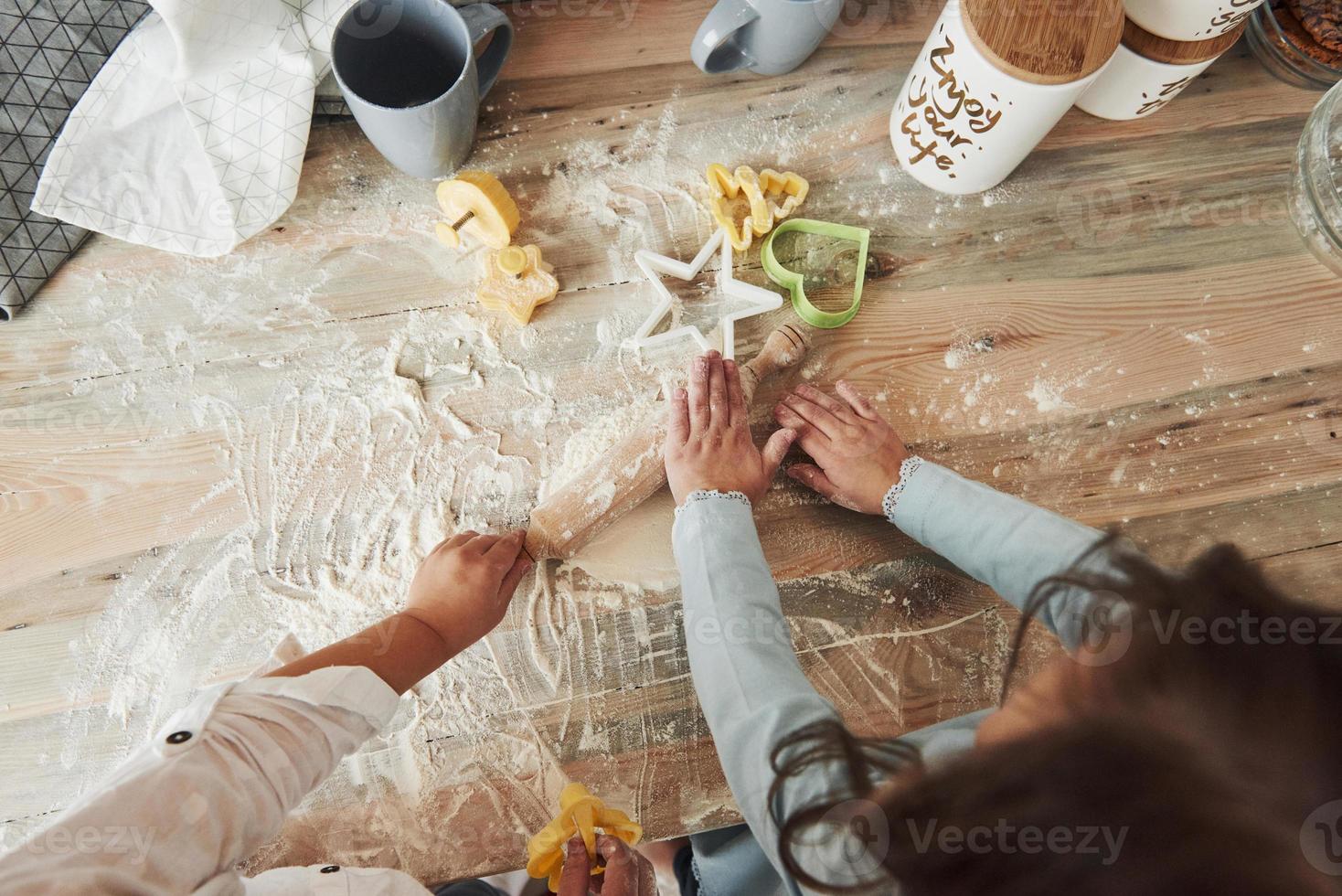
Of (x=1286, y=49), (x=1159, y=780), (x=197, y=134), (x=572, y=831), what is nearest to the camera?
(x=1159, y=780)

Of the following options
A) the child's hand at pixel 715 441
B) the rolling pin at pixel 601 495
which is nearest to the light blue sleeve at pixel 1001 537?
the child's hand at pixel 715 441

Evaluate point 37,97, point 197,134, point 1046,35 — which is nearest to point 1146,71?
point 1046,35

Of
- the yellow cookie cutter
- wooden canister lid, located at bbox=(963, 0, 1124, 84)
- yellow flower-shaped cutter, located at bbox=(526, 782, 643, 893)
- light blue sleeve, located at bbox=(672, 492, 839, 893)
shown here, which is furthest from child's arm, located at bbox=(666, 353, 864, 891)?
wooden canister lid, located at bbox=(963, 0, 1124, 84)

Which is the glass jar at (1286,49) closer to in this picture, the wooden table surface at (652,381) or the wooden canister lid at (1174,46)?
the wooden table surface at (652,381)

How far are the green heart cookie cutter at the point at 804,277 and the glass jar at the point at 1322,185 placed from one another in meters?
Answer: 0.51

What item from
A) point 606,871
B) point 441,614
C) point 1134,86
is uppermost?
point 1134,86

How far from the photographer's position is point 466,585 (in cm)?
71

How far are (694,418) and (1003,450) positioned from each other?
341 mm

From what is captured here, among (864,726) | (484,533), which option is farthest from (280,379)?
(864,726)

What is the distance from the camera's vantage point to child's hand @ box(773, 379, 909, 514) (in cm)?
77

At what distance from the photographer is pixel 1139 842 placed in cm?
49

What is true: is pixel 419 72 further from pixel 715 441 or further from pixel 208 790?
pixel 208 790

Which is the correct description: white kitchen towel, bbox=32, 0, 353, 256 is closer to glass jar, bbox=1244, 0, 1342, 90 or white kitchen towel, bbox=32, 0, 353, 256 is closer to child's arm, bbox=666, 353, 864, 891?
child's arm, bbox=666, 353, 864, 891

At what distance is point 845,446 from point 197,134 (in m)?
0.74
